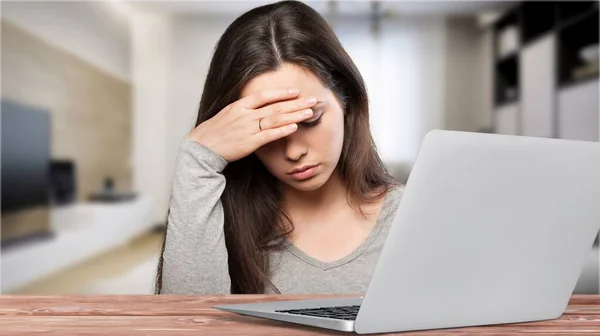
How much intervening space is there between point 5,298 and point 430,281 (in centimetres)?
53

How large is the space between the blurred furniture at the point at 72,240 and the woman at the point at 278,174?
12.3 feet

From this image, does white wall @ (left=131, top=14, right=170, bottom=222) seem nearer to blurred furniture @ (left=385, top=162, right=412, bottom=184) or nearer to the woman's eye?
blurred furniture @ (left=385, top=162, right=412, bottom=184)

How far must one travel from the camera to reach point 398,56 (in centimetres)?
885

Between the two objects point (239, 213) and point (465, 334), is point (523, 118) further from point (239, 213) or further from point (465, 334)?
point (465, 334)

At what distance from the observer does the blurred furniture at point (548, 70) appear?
17.0 ft

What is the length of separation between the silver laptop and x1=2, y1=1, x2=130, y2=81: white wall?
4930 mm

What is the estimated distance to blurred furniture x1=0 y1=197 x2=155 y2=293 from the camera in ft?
15.2

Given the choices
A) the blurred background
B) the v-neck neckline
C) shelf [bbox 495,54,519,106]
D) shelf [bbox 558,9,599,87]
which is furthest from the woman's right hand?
shelf [bbox 495,54,519,106]

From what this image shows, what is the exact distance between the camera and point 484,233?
61 centimetres

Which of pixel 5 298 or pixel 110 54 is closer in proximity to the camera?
pixel 5 298

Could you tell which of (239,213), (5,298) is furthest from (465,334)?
(239,213)

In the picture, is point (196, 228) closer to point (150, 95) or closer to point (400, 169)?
point (400, 169)

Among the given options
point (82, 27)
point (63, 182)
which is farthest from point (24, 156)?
point (82, 27)

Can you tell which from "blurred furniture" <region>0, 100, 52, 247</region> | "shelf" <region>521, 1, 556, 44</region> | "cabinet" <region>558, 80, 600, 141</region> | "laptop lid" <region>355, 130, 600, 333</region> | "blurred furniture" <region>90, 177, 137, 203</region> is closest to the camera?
"laptop lid" <region>355, 130, 600, 333</region>
